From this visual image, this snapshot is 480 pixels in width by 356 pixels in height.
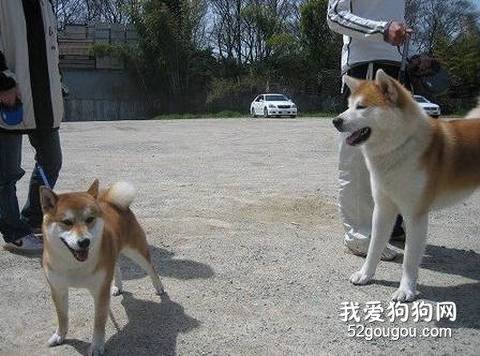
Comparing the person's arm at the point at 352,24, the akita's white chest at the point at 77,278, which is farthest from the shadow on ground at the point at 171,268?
the person's arm at the point at 352,24

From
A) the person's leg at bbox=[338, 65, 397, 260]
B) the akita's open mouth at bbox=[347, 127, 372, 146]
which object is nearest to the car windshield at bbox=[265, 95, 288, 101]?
the person's leg at bbox=[338, 65, 397, 260]

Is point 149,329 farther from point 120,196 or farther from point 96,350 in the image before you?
point 120,196

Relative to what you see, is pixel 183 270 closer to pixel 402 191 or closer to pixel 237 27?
pixel 402 191

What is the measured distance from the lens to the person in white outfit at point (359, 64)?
3.58m

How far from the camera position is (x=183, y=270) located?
11.7 ft

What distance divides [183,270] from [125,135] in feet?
32.8

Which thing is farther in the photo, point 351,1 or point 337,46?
point 337,46

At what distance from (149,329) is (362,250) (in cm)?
175

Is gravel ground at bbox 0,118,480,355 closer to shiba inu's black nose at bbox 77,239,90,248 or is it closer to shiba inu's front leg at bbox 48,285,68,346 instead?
shiba inu's front leg at bbox 48,285,68,346

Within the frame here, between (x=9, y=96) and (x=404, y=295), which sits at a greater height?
(x=9, y=96)

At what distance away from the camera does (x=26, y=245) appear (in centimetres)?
385

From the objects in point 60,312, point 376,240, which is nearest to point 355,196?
point 376,240

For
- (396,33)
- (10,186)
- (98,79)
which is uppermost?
(98,79)

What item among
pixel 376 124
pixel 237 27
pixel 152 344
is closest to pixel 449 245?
pixel 376 124
